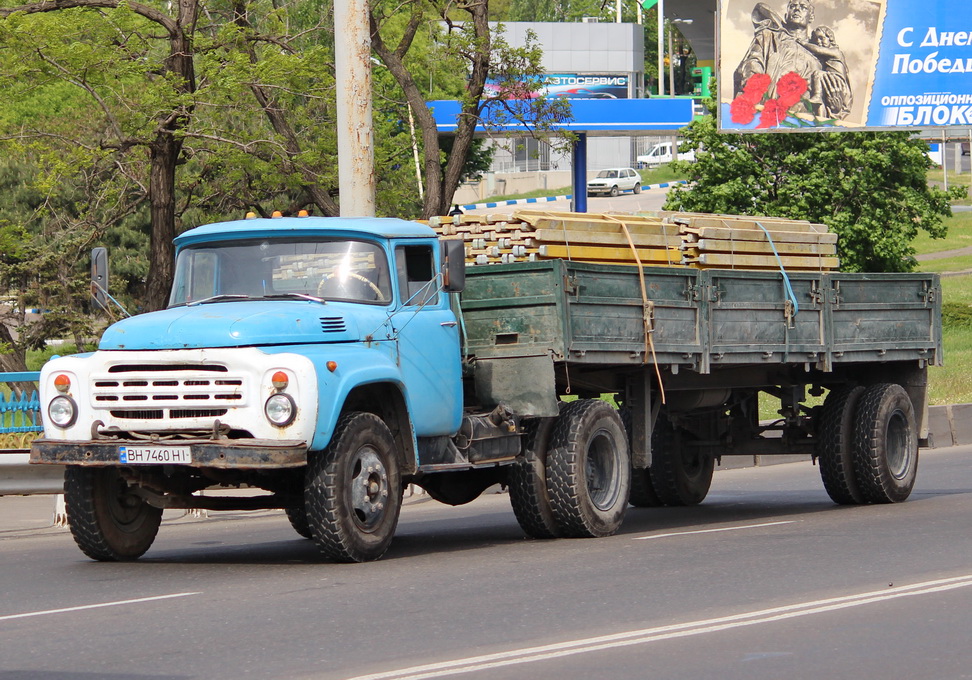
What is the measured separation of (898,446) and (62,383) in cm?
823

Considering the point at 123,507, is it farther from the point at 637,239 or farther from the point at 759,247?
the point at 759,247

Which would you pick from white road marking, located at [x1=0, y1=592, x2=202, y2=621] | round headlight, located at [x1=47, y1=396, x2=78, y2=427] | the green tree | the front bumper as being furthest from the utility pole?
the green tree

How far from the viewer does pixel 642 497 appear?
15039 mm

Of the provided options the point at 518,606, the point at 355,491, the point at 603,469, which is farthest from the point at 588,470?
the point at 518,606

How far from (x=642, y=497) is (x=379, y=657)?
8.65m

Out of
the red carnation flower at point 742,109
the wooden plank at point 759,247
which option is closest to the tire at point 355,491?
the wooden plank at point 759,247

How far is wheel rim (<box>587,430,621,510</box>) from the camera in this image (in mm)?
11750

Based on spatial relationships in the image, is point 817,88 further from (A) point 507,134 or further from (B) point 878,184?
(B) point 878,184

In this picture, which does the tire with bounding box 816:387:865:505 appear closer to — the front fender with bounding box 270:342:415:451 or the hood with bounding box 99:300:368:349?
the front fender with bounding box 270:342:415:451

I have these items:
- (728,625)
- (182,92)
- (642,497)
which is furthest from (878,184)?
(728,625)

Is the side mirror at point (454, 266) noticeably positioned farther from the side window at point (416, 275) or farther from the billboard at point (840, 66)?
the billboard at point (840, 66)

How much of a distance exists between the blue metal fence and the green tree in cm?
2514

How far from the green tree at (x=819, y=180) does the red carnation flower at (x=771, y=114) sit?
8414mm

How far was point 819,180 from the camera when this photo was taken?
38.3 m
